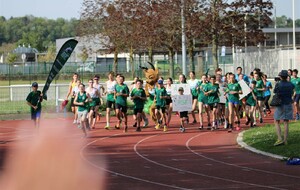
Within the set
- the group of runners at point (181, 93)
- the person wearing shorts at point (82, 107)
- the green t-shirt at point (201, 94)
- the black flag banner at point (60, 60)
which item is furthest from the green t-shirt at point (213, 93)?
the black flag banner at point (60, 60)

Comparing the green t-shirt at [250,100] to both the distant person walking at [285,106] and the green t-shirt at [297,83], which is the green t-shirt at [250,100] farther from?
the distant person walking at [285,106]

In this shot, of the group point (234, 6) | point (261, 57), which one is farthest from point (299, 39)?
point (234, 6)

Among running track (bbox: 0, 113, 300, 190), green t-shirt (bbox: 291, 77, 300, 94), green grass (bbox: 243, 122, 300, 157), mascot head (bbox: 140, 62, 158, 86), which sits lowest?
running track (bbox: 0, 113, 300, 190)

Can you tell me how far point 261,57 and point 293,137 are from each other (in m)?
38.7

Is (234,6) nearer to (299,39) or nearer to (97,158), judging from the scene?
(97,158)

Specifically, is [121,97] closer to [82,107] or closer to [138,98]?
[138,98]

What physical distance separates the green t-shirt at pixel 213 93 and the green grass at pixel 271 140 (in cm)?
189

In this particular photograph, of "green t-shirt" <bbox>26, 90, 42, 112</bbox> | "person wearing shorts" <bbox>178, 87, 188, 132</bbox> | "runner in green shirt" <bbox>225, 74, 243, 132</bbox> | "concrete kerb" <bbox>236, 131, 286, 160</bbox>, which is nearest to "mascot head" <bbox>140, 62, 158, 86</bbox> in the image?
"person wearing shorts" <bbox>178, 87, 188, 132</bbox>

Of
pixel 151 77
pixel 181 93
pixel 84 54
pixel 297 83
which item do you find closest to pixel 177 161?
pixel 181 93

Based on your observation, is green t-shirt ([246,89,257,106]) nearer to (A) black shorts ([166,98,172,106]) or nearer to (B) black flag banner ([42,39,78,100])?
(A) black shorts ([166,98,172,106])

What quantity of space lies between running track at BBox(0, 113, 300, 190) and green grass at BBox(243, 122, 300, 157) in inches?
16.9

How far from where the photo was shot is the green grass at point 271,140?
54.0 feet

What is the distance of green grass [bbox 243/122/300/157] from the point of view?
16.5 metres

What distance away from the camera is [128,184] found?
41.8ft
